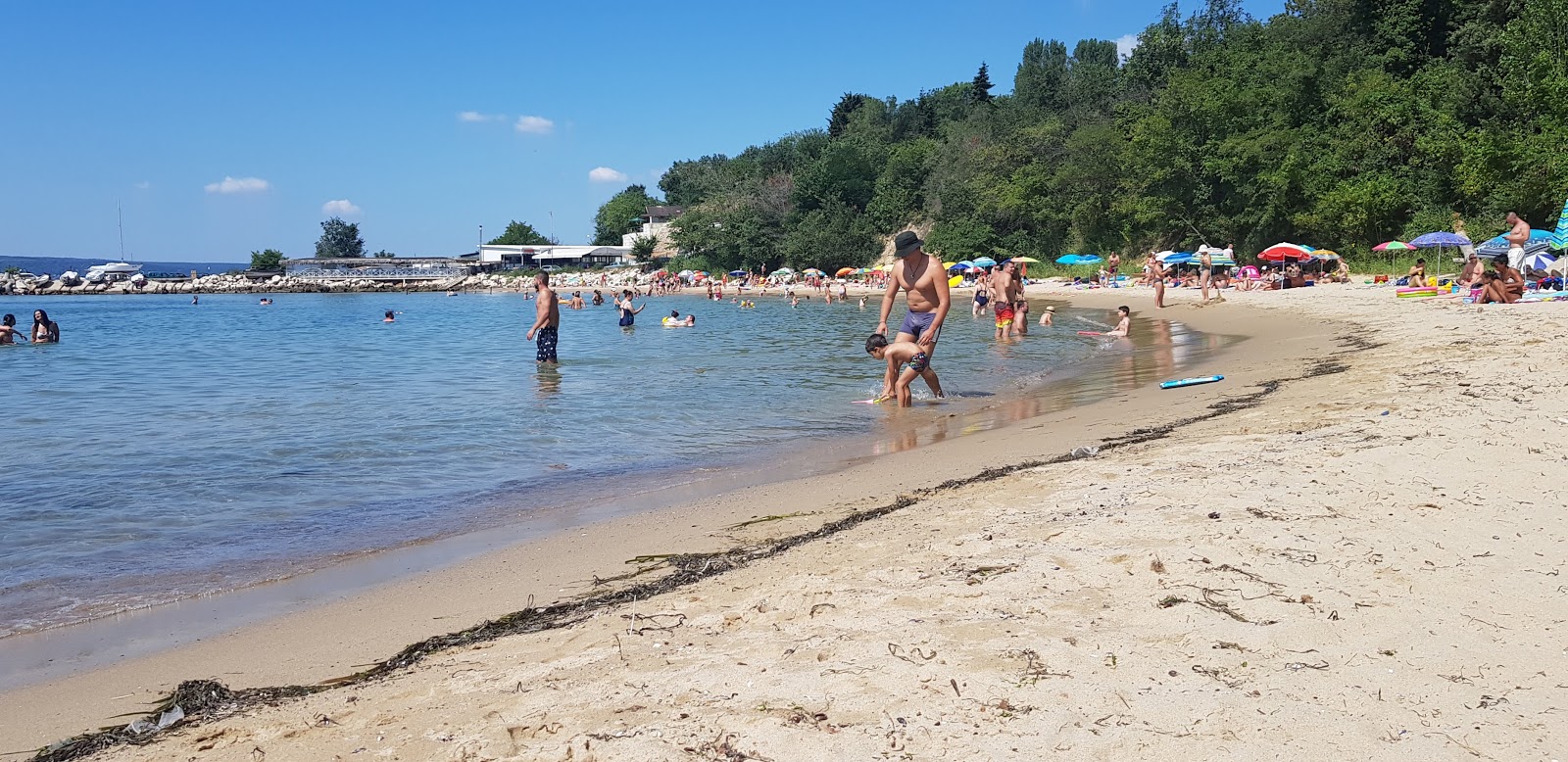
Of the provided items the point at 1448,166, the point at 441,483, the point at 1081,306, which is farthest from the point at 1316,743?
the point at 1448,166

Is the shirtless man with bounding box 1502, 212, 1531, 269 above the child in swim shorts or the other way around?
above

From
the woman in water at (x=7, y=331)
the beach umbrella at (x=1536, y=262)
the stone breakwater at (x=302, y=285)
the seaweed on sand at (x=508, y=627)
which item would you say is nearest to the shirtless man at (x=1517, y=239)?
the beach umbrella at (x=1536, y=262)

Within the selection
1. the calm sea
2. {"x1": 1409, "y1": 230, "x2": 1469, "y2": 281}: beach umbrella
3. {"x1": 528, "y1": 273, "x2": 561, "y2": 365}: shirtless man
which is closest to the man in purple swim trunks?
the calm sea

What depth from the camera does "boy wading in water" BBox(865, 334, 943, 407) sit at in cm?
977

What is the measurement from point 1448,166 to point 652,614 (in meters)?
36.5

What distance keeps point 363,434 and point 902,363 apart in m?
5.35

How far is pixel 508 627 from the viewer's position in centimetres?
380

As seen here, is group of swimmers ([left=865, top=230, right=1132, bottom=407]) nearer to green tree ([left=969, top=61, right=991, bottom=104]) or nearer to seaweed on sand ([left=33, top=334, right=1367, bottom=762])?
seaweed on sand ([left=33, top=334, right=1367, bottom=762])

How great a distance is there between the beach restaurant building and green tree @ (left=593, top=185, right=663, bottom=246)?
42.0 feet

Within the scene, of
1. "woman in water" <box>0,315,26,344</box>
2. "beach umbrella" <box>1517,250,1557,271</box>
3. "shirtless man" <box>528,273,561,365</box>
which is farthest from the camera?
"woman in water" <box>0,315,26,344</box>

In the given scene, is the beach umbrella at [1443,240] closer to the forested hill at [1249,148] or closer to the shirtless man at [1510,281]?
the forested hill at [1249,148]

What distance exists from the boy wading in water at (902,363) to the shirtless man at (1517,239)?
1365 cm

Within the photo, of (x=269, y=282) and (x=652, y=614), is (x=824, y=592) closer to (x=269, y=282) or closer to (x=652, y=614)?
(x=652, y=614)

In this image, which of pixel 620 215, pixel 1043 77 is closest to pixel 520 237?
pixel 620 215
